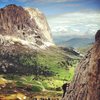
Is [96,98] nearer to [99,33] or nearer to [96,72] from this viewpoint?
[96,72]

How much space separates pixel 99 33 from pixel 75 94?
9351 millimetres

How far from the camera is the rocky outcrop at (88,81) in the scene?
1490 inches

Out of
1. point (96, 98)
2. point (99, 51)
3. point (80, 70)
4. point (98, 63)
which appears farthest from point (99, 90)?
point (80, 70)

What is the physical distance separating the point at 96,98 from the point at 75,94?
7733 mm

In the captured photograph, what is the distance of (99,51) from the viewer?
4153cm

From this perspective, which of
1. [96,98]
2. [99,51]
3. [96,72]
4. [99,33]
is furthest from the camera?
[99,33]

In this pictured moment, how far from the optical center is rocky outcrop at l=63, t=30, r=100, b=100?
124 ft

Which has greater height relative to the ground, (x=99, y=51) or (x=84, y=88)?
(x=99, y=51)

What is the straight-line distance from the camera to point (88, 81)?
3972 centimetres

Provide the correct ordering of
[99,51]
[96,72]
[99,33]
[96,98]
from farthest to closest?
[99,33], [99,51], [96,72], [96,98]

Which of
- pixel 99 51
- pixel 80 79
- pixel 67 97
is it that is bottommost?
pixel 67 97

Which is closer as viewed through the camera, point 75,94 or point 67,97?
point 75,94

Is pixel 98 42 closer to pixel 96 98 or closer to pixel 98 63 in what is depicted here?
pixel 98 63

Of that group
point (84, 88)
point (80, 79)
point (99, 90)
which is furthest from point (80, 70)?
point (99, 90)
